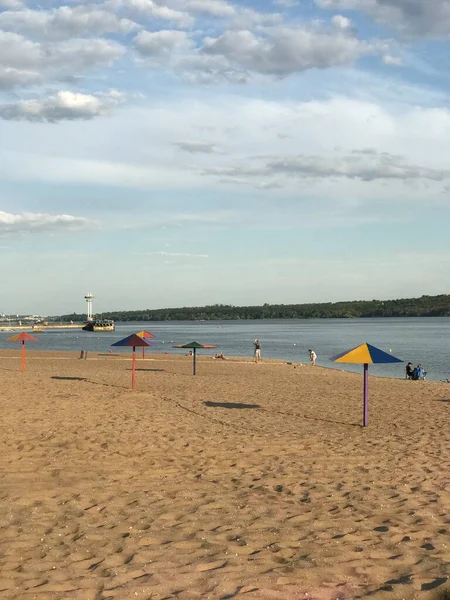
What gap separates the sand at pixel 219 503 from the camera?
5.48 m

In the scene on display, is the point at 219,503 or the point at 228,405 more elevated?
the point at 219,503

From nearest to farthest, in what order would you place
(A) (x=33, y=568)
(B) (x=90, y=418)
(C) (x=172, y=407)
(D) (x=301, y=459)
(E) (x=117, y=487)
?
(A) (x=33, y=568), (E) (x=117, y=487), (D) (x=301, y=459), (B) (x=90, y=418), (C) (x=172, y=407)

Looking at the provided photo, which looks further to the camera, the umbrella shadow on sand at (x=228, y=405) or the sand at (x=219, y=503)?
the umbrella shadow on sand at (x=228, y=405)

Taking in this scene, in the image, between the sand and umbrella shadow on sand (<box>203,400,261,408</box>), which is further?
umbrella shadow on sand (<box>203,400,261,408</box>)

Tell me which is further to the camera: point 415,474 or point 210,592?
point 415,474

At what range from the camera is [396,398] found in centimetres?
2064

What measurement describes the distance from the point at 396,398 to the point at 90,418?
416 inches

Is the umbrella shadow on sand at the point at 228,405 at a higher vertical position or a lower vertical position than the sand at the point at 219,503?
lower

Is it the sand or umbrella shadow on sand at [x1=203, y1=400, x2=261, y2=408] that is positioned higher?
the sand

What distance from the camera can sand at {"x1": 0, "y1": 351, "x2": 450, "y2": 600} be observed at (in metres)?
5.48

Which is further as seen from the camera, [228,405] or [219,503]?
[228,405]

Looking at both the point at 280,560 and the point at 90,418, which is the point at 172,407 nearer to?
the point at 90,418

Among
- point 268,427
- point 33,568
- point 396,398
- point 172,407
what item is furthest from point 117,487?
point 396,398

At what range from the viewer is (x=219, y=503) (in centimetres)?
800
